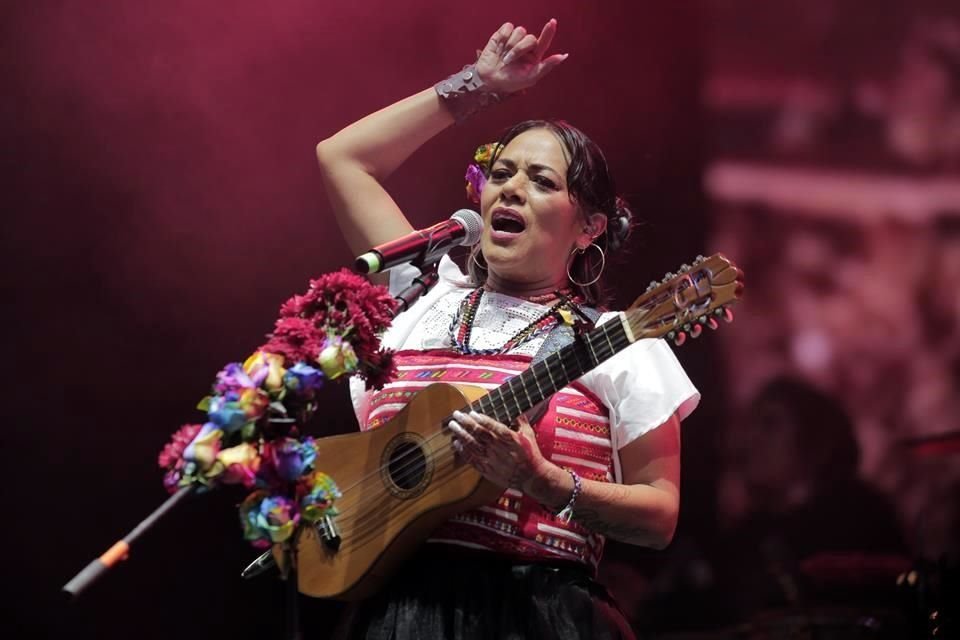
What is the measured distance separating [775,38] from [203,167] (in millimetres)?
1837

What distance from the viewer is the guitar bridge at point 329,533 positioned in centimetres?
230

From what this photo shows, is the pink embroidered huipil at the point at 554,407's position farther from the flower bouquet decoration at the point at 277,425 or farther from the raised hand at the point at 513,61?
the raised hand at the point at 513,61

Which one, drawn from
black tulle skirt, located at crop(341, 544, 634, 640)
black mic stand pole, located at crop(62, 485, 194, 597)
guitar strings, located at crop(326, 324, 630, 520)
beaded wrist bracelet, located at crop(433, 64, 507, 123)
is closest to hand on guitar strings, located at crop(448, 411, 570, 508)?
guitar strings, located at crop(326, 324, 630, 520)

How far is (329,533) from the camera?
2.31 m

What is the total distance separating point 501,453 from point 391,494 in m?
0.30

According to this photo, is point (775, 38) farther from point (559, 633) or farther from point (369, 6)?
point (559, 633)

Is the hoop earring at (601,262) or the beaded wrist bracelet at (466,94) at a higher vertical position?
the beaded wrist bracelet at (466,94)

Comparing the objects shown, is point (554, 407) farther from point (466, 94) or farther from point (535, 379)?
point (466, 94)

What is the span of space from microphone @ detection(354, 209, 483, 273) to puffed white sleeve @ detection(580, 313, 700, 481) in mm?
384

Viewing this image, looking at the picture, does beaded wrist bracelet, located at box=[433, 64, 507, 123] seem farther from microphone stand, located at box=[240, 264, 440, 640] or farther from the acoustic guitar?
the acoustic guitar

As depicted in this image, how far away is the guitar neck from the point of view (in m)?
2.18

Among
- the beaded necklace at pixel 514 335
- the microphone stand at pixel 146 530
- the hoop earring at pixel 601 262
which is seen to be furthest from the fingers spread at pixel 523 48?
the microphone stand at pixel 146 530

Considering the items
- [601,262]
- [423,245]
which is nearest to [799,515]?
[601,262]

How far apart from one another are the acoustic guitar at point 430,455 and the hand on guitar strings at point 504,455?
0.05 meters
